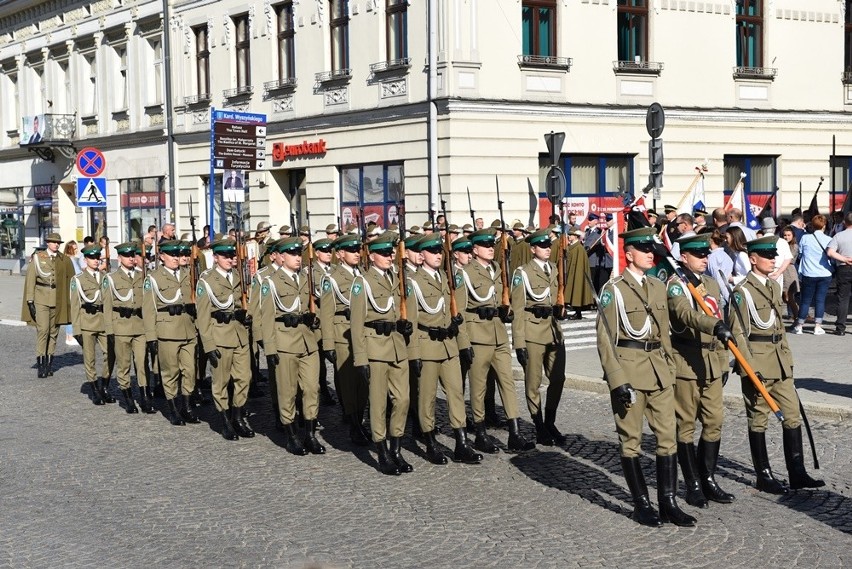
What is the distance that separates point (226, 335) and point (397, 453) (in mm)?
2681

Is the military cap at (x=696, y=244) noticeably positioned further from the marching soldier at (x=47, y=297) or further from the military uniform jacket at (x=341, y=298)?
the marching soldier at (x=47, y=297)

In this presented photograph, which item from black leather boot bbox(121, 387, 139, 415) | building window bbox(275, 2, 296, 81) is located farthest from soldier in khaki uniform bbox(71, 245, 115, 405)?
building window bbox(275, 2, 296, 81)

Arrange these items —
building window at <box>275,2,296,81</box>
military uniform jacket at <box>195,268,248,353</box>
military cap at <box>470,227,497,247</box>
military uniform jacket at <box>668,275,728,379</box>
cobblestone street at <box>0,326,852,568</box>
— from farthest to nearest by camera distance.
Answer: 1. building window at <box>275,2,296,81</box>
2. military uniform jacket at <box>195,268,248,353</box>
3. military cap at <box>470,227,497,247</box>
4. military uniform jacket at <box>668,275,728,379</box>
5. cobblestone street at <box>0,326,852,568</box>

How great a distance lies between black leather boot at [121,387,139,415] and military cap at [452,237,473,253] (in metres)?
4.23

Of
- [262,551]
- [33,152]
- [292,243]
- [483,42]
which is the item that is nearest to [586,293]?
[483,42]

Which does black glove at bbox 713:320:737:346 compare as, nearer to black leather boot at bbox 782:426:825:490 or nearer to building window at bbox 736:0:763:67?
black leather boot at bbox 782:426:825:490

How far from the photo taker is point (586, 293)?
831 inches

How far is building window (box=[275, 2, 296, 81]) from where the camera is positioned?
1188 inches

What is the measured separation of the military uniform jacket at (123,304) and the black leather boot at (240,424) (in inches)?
90.7

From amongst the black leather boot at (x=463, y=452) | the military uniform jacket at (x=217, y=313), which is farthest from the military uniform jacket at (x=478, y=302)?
the military uniform jacket at (x=217, y=313)

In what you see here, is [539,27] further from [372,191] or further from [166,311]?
[166,311]

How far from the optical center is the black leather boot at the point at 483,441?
10.4 metres

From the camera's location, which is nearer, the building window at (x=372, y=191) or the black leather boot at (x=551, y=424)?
the black leather boot at (x=551, y=424)

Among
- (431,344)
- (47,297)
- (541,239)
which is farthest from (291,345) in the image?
(47,297)
